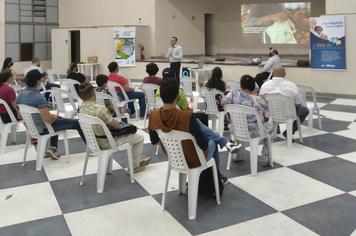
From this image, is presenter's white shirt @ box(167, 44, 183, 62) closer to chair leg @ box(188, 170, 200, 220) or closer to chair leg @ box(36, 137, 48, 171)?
chair leg @ box(36, 137, 48, 171)

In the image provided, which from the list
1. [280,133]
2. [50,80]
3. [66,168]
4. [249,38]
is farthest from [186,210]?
[249,38]

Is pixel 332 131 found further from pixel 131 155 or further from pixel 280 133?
pixel 131 155

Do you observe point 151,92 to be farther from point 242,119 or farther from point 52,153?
point 242,119

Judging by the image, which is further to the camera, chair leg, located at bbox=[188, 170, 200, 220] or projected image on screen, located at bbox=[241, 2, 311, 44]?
projected image on screen, located at bbox=[241, 2, 311, 44]

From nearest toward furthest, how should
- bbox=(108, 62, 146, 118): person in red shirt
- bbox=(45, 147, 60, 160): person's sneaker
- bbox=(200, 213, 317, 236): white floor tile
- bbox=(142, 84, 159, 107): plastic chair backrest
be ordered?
1. bbox=(200, 213, 317, 236): white floor tile
2. bbox=(45, 147, 60, 160): person's sneaker
3. bbox=(142, 84, 159, 107): plastic chair backrest
4. bbox=(108, 62, 146, 118): person in red shirt

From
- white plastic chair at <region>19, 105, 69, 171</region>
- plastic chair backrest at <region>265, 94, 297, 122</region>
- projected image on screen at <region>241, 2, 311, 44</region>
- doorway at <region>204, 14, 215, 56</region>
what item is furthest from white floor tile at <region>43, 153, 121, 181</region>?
doorway at <region>204, 14, 215, 56</region>

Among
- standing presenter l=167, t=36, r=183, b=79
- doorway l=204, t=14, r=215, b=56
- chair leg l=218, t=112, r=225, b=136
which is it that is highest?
doorway l=204, t=14, r=215, b=56

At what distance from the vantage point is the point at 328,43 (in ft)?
28.6

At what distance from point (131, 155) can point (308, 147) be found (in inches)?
96.2

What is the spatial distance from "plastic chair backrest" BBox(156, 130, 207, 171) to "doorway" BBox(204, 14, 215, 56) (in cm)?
1376

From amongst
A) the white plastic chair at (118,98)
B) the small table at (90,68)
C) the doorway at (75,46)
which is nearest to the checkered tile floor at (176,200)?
the white plastic chair at (118,98)

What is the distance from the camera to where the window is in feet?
46.6

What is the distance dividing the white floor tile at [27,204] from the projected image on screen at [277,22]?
12.4 metres

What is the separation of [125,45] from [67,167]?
9.06 m
